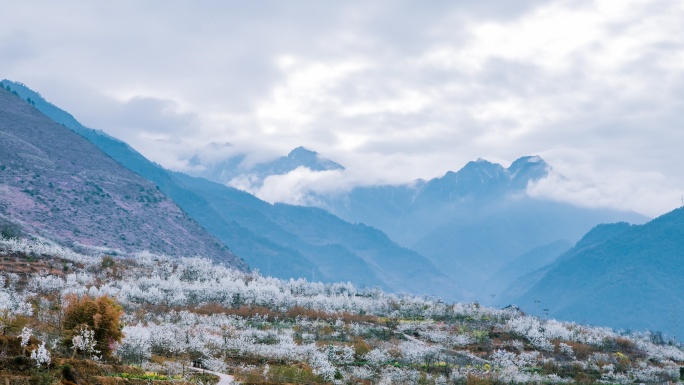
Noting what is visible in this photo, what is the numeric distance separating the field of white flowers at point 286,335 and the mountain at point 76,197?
93.1 feet

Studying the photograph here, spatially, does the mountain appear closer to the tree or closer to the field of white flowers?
the field of white flowers

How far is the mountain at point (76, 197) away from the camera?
14550cm

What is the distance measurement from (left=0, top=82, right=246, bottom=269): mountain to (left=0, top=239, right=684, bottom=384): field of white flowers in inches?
1118

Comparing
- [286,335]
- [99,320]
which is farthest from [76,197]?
[99,320]

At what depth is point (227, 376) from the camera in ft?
153

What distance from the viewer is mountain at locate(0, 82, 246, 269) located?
477ft

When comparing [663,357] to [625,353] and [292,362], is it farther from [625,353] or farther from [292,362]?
[292,362]

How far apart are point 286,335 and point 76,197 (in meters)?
101

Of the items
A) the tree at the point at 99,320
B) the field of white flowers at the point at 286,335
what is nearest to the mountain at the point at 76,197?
the field of white flowers at the point at 286,335

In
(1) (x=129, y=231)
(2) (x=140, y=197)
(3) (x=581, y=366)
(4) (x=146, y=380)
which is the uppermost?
(2) (x=140, y=197)

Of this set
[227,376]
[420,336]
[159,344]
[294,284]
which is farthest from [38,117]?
[227,376]

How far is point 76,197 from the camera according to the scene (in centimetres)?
→ 16075

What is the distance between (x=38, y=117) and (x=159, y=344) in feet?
495

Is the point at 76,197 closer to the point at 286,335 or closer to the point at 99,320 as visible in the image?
the point at 286,335
